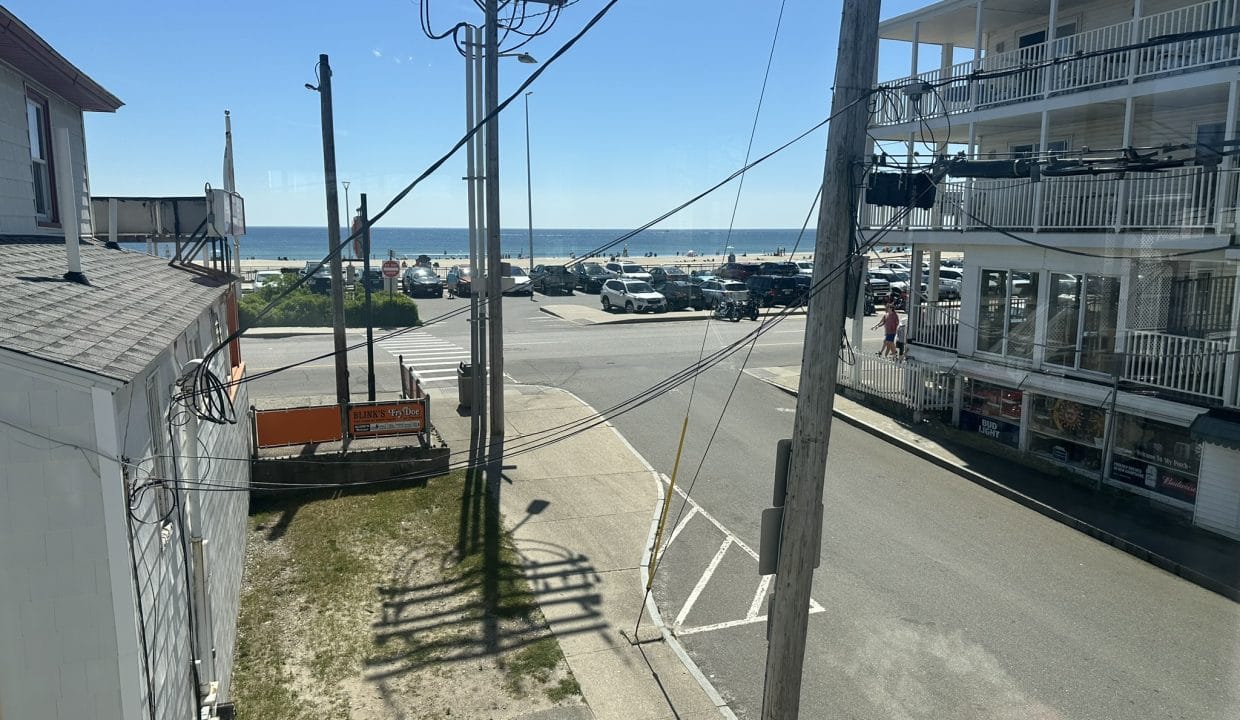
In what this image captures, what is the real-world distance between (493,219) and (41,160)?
7008 millimetres

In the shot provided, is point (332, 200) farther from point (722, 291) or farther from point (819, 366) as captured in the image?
point (722, 291)

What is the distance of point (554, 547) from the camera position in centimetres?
1141

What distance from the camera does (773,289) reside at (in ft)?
124

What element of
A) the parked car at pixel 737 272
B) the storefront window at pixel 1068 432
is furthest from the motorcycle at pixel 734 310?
the storefront window at pixel 1068 432

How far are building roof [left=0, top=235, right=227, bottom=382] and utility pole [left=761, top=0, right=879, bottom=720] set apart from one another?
13.4 ft

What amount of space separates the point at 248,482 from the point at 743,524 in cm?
721

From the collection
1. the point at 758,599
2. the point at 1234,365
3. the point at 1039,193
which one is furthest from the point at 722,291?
the point at 758,599

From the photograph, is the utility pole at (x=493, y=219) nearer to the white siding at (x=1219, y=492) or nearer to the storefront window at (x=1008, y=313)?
the storefront window at (x=1008, y=313)

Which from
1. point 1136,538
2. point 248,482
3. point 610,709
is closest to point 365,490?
point 248,482

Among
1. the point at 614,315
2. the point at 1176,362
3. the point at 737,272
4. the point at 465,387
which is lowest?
the point at 465,387

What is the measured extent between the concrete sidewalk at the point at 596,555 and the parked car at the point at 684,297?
20.8 m

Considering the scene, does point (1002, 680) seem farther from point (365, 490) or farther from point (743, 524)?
point (365, 490)

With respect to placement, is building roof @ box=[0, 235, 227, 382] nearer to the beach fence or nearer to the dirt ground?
the dirt ground

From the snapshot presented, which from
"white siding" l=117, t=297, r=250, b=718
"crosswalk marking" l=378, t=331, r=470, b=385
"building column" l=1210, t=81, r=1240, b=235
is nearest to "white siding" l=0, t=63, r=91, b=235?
"white siding" l=117, t=297, r=250, b=718
